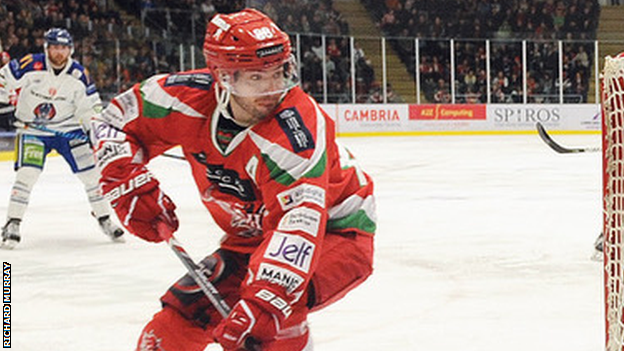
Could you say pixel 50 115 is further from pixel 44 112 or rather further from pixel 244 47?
pixel 244 47

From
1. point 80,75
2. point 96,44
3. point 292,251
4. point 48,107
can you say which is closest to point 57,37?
point 80,75

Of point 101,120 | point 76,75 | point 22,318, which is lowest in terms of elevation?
point 22,318

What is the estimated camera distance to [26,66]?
542cm

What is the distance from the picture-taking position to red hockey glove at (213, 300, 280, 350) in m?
1.63

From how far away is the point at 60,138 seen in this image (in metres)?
5.44

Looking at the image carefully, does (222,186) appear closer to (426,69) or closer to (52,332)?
(52,332)

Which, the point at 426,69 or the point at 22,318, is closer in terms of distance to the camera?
the point at 22,318

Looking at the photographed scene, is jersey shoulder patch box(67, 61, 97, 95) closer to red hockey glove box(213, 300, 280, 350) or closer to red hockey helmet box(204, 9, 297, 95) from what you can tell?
red hockey helmet box(204, 9, 297, 95)

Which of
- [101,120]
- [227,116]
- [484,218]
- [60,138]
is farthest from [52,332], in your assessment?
[484,218]

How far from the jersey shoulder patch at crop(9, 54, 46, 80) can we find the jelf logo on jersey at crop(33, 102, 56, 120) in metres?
0.20

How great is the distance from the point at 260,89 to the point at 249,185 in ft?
0.68

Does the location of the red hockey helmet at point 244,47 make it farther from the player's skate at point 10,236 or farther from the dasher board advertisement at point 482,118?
the dasher board advertisement at point 482,118

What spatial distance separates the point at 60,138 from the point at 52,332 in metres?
2.42

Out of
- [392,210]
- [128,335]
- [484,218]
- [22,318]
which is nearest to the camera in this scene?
[128,335]
